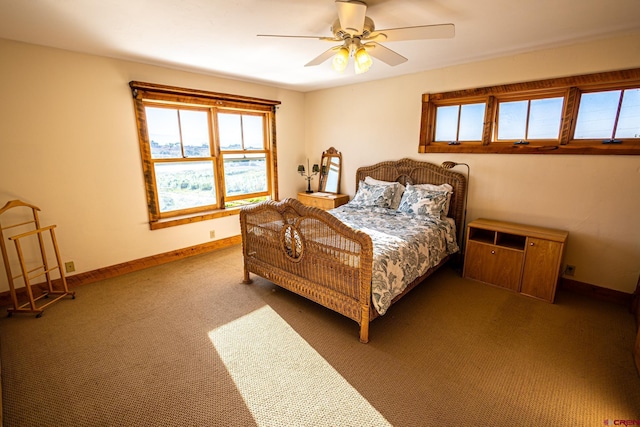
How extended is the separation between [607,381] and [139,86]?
4.67m

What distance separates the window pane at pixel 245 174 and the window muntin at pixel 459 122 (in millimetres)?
2672

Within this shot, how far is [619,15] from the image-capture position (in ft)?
6.88

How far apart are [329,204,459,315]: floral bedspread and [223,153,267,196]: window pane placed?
162 cm

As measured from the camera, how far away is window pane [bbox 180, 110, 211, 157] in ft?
12.4

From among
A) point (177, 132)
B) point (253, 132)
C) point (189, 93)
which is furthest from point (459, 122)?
point (177, 132)

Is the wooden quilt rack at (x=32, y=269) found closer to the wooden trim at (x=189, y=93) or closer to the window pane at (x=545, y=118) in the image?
the wooden trim at (x=189, y=93)

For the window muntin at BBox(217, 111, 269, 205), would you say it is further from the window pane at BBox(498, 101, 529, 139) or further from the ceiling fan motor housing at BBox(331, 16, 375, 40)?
the window pane at BBox(498, 101, 529, 139)

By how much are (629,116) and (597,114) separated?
8.5 inches

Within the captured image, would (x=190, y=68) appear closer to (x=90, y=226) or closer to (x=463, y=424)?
(x=90, y=226)

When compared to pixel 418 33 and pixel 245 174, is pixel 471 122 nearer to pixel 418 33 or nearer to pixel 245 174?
pixel 418 33

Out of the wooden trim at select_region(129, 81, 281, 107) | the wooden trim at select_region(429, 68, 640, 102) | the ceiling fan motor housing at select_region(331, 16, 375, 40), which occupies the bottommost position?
the wooden trim at select_region(429, 68, 640, 102)

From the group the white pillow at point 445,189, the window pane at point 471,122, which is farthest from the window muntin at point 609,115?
the white pillow at point 445,189

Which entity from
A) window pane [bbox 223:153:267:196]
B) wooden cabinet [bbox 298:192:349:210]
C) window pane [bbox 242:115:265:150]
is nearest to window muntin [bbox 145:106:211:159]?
window pane [bbox 223:153:267:196]

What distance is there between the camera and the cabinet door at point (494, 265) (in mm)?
2902
